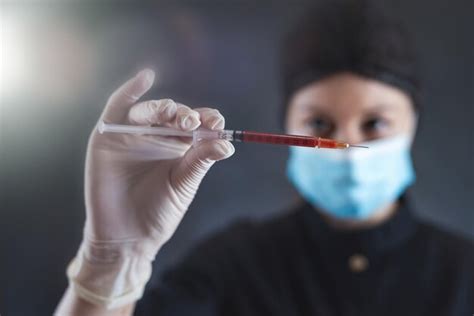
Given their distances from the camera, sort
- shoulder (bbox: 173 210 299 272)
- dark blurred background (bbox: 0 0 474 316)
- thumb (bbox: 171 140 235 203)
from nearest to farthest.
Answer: thumb (bbox: 171 140 235 203), dark blurred background (bbox: 0 0 474 316), shoulder (bbox: 173 210 299 272)

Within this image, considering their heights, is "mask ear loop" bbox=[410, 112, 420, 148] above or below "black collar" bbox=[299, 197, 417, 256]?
above

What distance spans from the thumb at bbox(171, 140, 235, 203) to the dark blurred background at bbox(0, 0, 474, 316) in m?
0.07

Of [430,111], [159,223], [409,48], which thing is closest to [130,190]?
[159,223]

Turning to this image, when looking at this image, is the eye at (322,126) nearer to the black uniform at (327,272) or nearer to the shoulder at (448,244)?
the black uniform at (327,272)

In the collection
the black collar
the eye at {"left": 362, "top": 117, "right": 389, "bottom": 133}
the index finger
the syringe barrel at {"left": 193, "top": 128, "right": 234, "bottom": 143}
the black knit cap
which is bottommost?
the black collar

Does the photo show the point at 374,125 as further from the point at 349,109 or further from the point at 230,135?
the point at 230,135

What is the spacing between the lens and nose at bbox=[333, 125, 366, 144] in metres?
0.74

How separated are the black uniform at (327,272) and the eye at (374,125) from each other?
0.19 m

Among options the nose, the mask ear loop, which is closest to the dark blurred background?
the mask ear loop

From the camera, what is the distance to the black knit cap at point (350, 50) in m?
0.78

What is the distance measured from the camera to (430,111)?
1.00m

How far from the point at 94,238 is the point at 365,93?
479mm

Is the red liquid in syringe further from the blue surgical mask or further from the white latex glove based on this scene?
the blue surgical mask

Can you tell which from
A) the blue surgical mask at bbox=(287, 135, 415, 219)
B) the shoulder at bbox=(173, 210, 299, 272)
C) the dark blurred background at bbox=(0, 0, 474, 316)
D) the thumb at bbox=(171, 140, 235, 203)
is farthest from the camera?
the shoulder at bbox=(173, 210, 299, 272)
